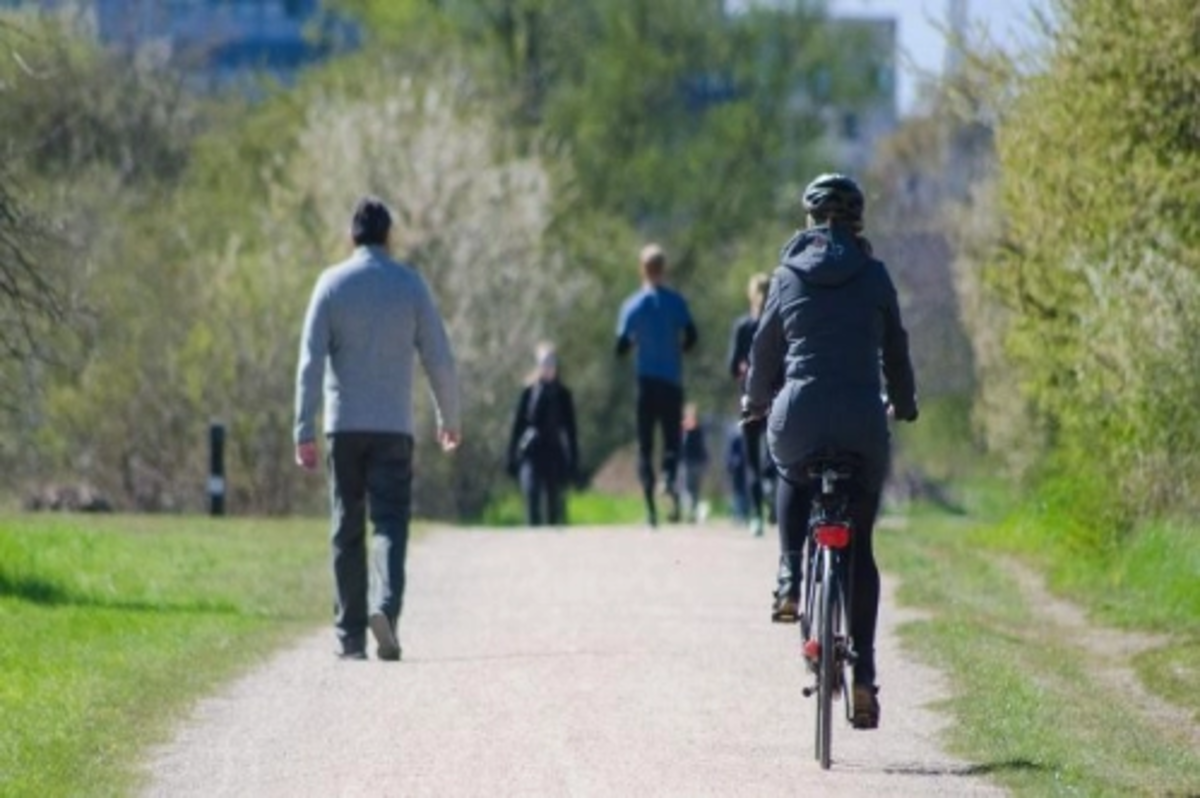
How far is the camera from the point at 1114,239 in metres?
21.2

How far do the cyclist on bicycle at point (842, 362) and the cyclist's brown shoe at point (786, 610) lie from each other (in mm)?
530

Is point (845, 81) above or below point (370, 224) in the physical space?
above

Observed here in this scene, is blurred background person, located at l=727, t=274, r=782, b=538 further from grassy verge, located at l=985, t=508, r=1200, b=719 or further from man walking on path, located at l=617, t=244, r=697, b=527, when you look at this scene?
grassy verge, located at l=985, t=508, r=1200, b=719

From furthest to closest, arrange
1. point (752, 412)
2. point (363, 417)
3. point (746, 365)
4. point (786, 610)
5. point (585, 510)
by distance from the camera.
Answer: point (585, 510) < point (746, 365) < point (363, 417) < point (786, 610) < point (752, 412)

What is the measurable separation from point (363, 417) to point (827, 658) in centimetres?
460

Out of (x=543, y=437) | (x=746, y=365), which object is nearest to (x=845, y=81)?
(x=543, y=437)

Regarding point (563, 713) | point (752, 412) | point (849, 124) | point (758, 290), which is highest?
point (849, 124)

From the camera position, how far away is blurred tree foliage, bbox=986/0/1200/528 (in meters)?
19.2

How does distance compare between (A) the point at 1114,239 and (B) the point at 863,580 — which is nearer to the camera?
(B) the point at 863,580

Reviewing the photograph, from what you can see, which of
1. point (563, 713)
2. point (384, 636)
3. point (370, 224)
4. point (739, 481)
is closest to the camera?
point (563, 713)

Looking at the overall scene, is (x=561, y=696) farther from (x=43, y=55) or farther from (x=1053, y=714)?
(x=43, y=55)

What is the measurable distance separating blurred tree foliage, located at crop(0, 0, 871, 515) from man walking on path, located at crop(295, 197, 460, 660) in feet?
15.2

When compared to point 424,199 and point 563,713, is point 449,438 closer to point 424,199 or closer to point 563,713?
point 563,713

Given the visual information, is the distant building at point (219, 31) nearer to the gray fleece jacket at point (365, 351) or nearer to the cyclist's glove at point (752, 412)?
the gray fleece jacket at point (365, 351)
